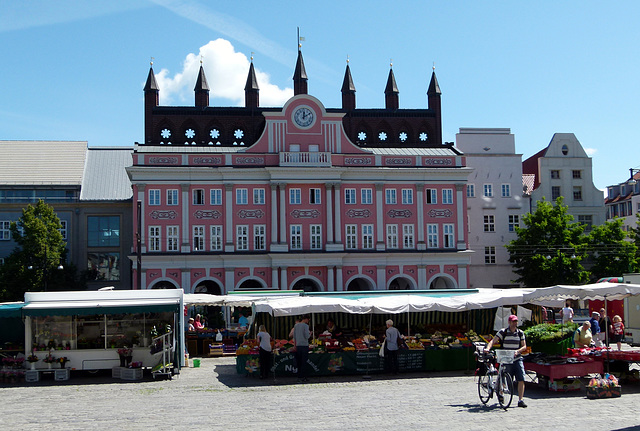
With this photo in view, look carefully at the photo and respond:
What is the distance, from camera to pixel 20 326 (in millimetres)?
26875

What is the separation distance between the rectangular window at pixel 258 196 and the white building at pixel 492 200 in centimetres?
1760

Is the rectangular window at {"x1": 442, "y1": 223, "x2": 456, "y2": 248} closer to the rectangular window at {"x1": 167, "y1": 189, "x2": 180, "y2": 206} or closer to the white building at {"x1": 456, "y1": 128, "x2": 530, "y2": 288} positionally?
the white building at {"x1": 456, "y1": 128, "x2": 530, "y2": 288}

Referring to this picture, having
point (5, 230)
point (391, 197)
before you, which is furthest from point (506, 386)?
point (5, 230)

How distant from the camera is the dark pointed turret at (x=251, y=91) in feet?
220

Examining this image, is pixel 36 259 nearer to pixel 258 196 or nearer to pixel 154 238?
pixel 154 238

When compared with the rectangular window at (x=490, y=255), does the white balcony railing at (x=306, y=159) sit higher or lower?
higher

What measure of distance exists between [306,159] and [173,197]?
968cm

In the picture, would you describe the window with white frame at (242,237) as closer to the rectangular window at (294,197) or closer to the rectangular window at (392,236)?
the rectangular window at (294,197)

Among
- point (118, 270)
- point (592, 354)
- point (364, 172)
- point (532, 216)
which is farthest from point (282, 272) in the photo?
point (592, 354)

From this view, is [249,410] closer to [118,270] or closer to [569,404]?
[569,404]

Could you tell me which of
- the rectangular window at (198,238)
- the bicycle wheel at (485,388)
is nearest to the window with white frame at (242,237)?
the rectangular window at (198,238)

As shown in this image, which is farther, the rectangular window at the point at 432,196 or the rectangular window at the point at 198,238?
the rectangular window at the point at 432,196

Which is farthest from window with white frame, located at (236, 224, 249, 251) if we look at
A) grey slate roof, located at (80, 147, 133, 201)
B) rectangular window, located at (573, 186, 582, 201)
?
rectangular window, located at (573, 186, 582, 201)

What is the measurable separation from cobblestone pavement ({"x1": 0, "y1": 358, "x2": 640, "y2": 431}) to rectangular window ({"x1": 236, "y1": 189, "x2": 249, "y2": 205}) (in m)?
33.1
